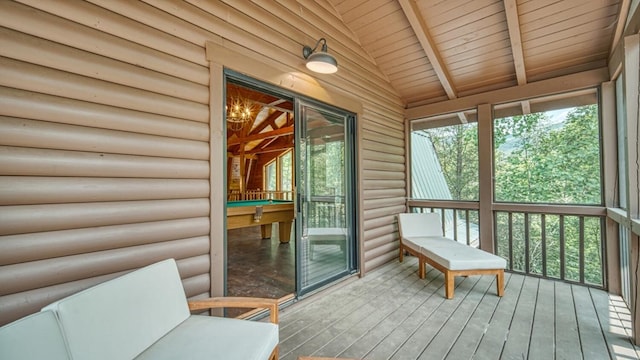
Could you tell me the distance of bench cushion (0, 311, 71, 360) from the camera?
0.93m

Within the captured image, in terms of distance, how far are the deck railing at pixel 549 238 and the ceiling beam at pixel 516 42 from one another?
142 cm

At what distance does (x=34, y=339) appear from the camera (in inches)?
39.2

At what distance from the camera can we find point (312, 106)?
10.3 ft

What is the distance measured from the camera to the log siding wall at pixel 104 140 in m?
1.37

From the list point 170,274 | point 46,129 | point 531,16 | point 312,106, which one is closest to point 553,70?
point 531,16

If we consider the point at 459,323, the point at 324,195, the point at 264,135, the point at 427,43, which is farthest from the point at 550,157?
the point at 264,135

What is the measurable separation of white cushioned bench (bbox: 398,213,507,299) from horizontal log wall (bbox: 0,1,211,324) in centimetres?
251

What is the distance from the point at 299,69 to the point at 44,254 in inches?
97.0

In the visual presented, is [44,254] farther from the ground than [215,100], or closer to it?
closer to it

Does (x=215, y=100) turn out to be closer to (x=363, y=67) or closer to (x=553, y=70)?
(x=363, y=67)

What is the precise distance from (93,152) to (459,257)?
11.2 feet

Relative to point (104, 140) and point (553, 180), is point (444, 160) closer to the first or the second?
point (553, 180)

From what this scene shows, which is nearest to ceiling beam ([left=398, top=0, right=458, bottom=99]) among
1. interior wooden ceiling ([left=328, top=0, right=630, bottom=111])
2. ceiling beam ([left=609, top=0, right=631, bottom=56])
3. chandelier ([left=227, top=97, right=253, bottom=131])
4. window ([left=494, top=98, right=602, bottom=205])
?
interior wooden ceiling ([left=328, top=0, right=630, bottom=111])

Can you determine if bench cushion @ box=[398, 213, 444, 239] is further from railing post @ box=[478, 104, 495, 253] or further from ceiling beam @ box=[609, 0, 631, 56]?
ceiling beam @ box=[609, 0, 631, 56]
